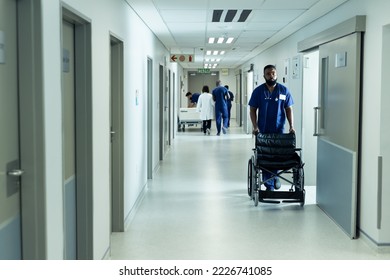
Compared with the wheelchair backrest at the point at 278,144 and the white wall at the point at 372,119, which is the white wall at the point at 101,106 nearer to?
the wheelchair backrest at the point at 278,144

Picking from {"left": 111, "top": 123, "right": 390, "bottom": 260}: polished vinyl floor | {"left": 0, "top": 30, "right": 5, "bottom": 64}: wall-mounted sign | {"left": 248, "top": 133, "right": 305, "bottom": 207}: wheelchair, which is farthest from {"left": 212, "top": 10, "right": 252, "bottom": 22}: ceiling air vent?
{"left": 0, "top": 30, "right": 5, "bottom": 64}: wall-mounted sign

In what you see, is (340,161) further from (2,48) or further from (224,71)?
(224,71)

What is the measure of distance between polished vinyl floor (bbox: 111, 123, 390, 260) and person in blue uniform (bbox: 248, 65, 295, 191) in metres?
0.81

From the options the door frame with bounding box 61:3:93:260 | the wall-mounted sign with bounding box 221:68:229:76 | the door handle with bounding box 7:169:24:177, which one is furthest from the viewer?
the wall-mounted sign with bounding box 221:68:229:76

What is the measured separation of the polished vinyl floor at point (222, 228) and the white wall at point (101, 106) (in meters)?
0.37

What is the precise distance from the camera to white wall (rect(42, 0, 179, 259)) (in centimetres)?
275

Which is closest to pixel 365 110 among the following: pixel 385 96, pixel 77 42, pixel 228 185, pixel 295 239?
pixel 385 96

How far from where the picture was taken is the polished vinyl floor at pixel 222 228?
4531 mm

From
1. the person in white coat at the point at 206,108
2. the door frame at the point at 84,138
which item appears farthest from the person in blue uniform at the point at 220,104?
the door frame at the point at 84,138

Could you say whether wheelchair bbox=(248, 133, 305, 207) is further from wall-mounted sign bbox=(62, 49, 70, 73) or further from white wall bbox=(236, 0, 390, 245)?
wall-mounted sign bbox=(62, 49, 70, 73)

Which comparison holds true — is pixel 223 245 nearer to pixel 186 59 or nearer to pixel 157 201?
pixel 157 201
